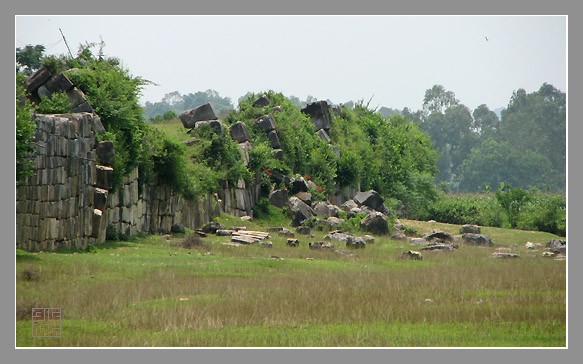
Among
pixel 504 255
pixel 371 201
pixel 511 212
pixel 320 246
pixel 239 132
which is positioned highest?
pixel 239 132

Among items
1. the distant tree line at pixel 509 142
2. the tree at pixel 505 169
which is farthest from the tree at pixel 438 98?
the tree at pixel 505 169

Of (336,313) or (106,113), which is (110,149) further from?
(336,313)

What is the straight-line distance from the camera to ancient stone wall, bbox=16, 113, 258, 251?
25.9 m

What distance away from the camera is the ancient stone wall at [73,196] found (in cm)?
2586

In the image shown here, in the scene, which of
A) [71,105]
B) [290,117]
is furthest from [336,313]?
[290,117]

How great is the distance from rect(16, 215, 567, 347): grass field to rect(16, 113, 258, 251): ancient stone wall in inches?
33.1

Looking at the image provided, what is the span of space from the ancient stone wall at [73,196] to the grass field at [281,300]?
842 mm

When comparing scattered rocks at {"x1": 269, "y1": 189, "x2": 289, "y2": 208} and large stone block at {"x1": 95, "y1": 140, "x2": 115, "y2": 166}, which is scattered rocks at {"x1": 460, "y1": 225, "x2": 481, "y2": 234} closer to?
scattered rocks at {"x1": 269, "y1": 189, "x2": 289, "y2": 208}

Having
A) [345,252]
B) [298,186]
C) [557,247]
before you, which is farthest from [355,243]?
[298,186]

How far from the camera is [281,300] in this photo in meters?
19.7

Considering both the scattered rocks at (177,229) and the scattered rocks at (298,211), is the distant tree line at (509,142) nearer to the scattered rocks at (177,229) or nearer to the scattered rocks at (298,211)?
the scattered rocks at (298,211)

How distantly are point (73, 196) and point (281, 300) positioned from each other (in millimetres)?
10475

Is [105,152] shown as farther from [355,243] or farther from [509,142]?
[509,142]

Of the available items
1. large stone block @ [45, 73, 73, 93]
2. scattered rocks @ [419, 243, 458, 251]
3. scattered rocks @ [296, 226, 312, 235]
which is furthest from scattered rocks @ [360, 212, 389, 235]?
large stone block @ [45, 73, 73, 93]
